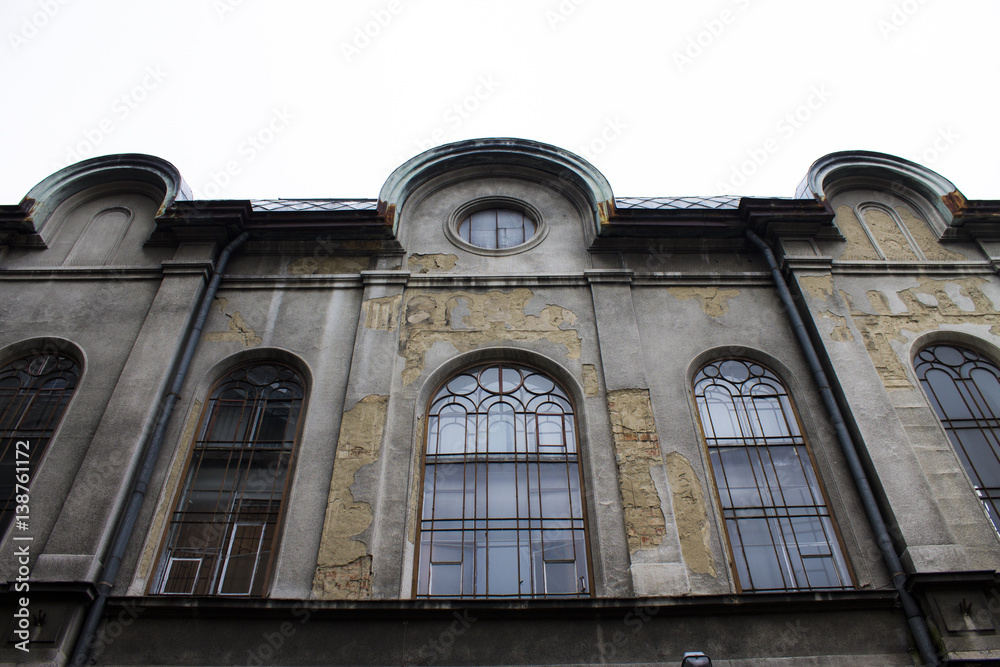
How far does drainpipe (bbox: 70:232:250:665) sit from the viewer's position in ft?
20.8

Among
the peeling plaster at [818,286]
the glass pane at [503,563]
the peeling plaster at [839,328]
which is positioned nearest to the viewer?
the glass pane at [503,563]

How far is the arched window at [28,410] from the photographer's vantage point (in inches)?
309

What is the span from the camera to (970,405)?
8.59m

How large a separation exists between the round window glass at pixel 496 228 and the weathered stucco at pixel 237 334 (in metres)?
3.26

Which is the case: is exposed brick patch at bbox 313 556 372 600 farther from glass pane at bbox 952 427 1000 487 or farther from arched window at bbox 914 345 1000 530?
glass pane at bbox 952 427 1000 487

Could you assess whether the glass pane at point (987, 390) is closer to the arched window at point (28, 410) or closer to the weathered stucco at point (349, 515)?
the weathered stucco at point (349, 515)

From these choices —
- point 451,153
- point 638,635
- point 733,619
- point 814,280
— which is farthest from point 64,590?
point 814,280

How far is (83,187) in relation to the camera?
1105 centimetres

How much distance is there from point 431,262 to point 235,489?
4027 mm

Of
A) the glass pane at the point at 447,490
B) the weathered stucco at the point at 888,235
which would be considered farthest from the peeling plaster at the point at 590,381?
the weathered stucco at the point at 888,235

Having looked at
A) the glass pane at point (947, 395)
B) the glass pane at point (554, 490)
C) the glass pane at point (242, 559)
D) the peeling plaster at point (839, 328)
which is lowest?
the glass pane at point (242, 559)

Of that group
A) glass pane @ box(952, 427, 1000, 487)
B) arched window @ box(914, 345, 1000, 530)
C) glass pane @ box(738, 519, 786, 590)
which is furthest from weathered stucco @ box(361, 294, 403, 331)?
glass pane @ box(952, 427, 1000, 487)

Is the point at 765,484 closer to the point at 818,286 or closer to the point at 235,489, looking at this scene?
the point at 818,286

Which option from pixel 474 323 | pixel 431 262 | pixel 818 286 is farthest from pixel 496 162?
pixel 818 286
